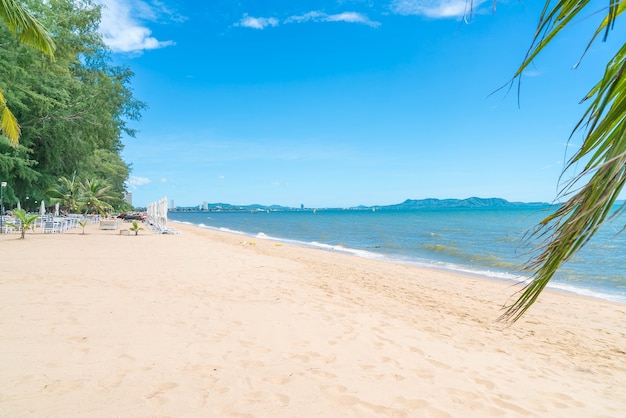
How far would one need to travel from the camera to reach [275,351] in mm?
3779

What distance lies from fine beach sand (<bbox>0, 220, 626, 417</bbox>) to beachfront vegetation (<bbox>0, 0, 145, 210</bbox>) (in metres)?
11.9

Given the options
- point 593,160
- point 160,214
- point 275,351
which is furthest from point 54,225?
point 593,160

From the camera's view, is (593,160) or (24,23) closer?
(593,160)

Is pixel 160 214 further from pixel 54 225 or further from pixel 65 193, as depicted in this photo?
pixel 65 193

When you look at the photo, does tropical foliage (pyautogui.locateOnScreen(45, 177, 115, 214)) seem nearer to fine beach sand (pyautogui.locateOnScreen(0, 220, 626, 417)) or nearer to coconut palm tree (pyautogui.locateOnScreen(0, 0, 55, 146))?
coconut palm tree (pyautogui.locateOnScreen(0, 0, 55, 146))

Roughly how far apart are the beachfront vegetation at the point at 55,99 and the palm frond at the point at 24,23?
349 inches

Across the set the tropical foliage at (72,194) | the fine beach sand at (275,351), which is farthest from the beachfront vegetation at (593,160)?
the tropical foliage at (72,194)

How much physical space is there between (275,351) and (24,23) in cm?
741

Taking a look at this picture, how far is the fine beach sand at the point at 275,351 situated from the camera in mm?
2801

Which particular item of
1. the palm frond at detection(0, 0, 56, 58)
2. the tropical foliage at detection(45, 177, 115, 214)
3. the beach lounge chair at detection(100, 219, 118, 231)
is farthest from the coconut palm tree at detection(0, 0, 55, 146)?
the tropical foliage at detection(45, 177, 115, 214)

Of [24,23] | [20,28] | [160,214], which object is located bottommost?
[160,214]

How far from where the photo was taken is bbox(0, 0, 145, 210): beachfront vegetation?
15.1 m

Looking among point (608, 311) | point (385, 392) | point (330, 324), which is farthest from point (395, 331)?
point (608, 311)

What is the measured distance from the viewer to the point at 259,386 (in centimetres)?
303
